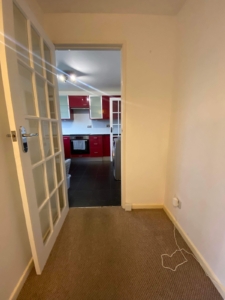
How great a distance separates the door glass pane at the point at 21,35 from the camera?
35.9 inches

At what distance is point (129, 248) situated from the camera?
1284 millimetres

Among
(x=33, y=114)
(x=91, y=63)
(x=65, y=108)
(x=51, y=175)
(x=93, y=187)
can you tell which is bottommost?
(x=93, y=187)

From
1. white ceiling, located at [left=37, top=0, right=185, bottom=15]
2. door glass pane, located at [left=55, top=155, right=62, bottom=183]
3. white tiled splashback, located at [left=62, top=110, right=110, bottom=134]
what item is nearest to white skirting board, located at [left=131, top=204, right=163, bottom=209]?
door glass pane, located at [left=55, top=155, right=62, bottom=183]

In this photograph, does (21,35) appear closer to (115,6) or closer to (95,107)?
(115,6)

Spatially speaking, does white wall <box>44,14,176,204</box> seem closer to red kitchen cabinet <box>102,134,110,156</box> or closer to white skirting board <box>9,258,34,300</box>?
white skirting board <box>9,258,34,300</box>

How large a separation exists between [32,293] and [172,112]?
6.57 ft

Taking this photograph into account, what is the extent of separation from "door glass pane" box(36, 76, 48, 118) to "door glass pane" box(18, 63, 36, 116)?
79 millimetres

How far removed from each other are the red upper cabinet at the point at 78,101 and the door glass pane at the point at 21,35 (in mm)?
3326

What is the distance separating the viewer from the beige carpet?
0.94 meters

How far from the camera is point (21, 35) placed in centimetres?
98

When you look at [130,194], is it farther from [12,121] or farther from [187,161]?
[12,121]

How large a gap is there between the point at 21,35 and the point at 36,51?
17cm

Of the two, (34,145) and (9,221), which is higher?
(34,145)

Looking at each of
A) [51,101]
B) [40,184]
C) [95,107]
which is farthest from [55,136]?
[95,107]
